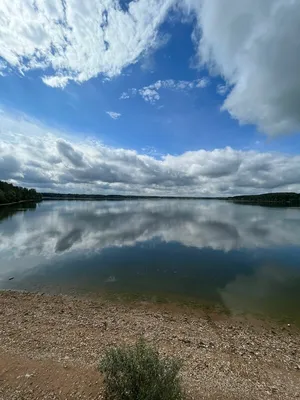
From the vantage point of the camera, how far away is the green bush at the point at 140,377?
5273mm

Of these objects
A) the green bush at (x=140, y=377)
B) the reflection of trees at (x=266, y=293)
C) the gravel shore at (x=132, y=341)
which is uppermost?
the green bush at (x=140, y=377)

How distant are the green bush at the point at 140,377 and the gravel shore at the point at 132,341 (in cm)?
146

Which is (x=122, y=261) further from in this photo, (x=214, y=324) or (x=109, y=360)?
(x=109, y=360)

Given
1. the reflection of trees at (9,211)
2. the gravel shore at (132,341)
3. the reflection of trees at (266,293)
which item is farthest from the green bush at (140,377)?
the reflection of trees at (9,211)

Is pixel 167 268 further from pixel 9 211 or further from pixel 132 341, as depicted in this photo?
pixel 9 211

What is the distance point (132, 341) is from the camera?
10.0 meters

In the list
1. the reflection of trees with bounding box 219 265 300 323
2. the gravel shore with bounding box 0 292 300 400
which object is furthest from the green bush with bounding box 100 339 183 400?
the reflection of trees with bounding box 219 265 300 323

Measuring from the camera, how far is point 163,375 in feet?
18.1

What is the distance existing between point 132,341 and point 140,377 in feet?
16.2

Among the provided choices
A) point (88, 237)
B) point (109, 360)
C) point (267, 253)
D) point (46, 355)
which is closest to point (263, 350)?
point (109, 360)

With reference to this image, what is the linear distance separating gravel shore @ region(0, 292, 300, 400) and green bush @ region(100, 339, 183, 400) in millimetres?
1456

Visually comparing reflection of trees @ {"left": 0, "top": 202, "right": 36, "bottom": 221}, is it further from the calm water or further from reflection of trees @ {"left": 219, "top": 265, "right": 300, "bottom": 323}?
reflection of trees @ {"left": 219, "top": 265, "right": 300, "bottom": 323}

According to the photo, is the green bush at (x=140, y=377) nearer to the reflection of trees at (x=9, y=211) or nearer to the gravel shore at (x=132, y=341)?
the gravel shore at (x=132, y=341)

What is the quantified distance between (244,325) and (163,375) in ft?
27.8
